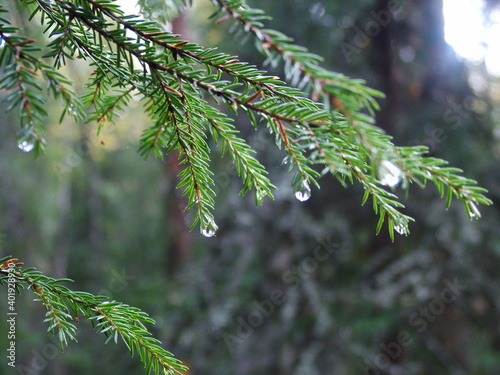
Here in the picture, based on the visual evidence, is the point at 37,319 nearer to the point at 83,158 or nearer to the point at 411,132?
the point at 83,158

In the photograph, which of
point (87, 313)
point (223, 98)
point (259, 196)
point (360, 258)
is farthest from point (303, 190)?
point (360, 258)

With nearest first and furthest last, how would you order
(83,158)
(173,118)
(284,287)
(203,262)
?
(173,118) < (284,287) < (203,262) < (83,158)

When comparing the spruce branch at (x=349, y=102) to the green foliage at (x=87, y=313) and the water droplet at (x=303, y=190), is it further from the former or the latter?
the green foliage at (x=87, y=313)

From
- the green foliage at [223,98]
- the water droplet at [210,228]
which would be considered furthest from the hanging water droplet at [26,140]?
the water droplet at [210,228]

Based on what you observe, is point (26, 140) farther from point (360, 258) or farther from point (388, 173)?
point (360, 258)

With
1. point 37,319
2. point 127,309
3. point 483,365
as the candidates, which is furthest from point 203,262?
point 37,319

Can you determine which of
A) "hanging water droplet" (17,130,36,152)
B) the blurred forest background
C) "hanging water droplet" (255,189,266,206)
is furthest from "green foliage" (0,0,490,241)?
the blurred forest background
